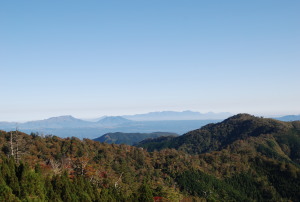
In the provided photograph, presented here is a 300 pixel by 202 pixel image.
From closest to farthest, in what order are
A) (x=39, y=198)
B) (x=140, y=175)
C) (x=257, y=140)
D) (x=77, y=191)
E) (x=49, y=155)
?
1. (x=39, y=198)
2. (x=77, y=191)
3. (x=49, y=155)
4. (x=140, y=175)
5. (x=257, y=140)

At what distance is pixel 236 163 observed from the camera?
397 ft

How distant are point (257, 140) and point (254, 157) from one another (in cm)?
6011

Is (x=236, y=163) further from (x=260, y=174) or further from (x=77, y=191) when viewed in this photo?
(x=77, y=191)

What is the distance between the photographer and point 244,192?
103 metres

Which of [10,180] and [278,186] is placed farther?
[278,186]

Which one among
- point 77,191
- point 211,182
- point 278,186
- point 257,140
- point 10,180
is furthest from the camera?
point 257,140

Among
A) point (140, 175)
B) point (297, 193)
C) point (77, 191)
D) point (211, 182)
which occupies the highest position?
point (77, 191)

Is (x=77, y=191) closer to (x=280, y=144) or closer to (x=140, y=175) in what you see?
(x=140, y=175)

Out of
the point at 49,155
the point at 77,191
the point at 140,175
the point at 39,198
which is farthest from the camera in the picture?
the point at 140,175

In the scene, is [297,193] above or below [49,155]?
below

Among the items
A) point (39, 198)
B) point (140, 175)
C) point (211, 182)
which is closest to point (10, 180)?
point (39, 198)

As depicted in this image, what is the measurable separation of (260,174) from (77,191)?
4016 inches

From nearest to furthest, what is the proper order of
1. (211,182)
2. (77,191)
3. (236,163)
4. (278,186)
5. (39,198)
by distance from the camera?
(39,198) < (77,191) < (211,182) < (278,186) < (236,163)

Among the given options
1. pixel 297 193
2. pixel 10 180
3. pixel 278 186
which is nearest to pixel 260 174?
pixel 278 186
